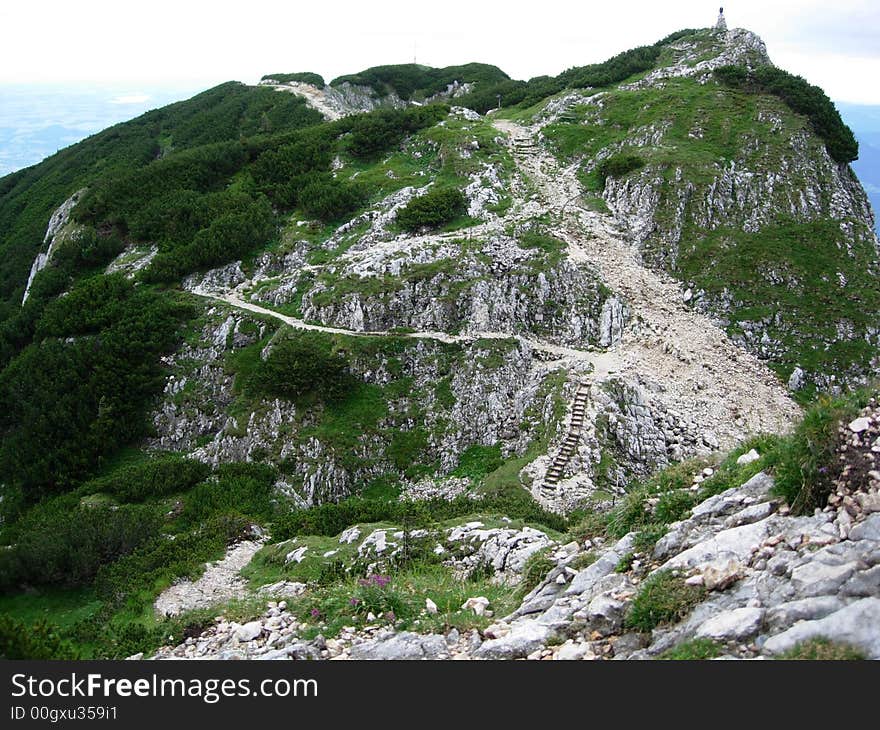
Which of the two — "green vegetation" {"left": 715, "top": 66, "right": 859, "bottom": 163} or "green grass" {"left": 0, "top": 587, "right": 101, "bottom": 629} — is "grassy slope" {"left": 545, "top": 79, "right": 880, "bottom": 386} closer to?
"green vegetation" {"left": 715, "top": 66, "right": 859, "bottom": 163}

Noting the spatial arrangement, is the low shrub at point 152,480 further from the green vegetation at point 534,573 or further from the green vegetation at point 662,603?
the green vegetation at point 662,603

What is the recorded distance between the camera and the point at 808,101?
4678 centimetres

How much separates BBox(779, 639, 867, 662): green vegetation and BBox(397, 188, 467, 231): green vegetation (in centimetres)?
3997

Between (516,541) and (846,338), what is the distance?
3083cm

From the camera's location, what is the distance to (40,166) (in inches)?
3457

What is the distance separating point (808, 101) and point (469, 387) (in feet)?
131

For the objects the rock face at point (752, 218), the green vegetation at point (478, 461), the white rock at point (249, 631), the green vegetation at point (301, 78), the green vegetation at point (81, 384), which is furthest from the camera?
the green vegetation at point (301, 78)

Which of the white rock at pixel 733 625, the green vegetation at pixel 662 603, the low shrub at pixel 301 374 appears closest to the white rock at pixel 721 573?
the green vegetation at pixel 662 603

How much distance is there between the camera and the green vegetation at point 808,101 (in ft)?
150

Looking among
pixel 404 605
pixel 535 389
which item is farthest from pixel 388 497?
pixel 404 605

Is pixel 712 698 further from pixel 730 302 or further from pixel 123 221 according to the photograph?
pixel 123 221

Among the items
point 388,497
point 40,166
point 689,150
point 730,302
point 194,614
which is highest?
point 40,166

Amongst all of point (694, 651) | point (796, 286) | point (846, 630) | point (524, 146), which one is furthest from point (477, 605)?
point (524, 146)

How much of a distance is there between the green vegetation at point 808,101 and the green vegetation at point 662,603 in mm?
50760
